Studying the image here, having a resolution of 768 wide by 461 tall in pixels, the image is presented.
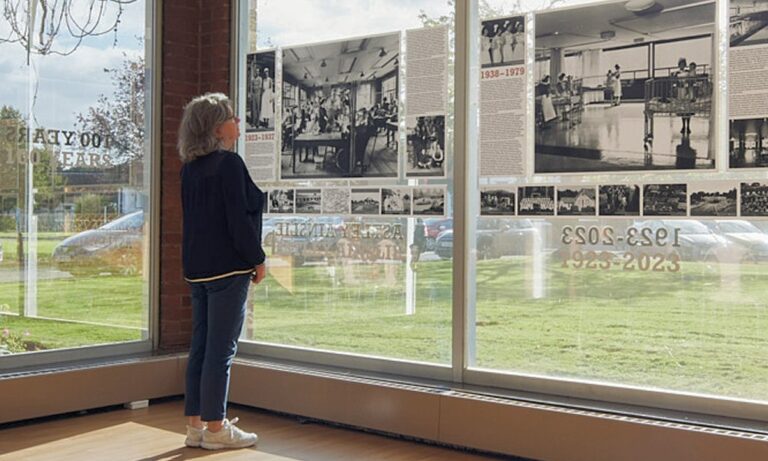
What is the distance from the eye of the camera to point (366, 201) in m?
4.50

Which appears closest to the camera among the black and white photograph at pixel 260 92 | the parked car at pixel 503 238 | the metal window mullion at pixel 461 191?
the parked car at pixel 503 238

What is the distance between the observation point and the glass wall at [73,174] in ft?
14.6

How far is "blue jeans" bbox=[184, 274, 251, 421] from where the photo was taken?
3.74 m

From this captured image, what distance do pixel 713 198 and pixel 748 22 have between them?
0.70 metres

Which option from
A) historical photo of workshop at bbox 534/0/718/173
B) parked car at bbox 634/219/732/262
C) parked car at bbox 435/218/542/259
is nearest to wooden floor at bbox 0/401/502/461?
parked car at bbox 435/218/542/259

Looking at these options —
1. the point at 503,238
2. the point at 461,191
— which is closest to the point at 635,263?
the point at 503,238

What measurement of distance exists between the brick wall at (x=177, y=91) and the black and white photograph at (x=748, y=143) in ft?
9.79

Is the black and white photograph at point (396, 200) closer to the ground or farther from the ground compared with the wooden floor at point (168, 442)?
farther from the ground

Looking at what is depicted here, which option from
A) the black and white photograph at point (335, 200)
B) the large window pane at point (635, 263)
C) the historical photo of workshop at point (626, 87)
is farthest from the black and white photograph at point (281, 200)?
the historical photo of workshop at point (626, 87)

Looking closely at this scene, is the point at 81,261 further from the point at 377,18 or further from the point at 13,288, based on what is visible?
the point at 377,18

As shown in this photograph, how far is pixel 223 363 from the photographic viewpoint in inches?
149

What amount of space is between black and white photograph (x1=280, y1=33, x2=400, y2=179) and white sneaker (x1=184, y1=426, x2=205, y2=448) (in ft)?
5.05

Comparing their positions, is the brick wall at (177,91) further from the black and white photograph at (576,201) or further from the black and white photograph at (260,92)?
the black and white photograph at (576,201)

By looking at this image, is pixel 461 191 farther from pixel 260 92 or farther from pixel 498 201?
pixel 260 92
